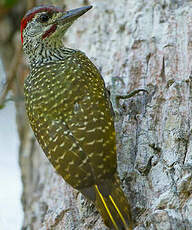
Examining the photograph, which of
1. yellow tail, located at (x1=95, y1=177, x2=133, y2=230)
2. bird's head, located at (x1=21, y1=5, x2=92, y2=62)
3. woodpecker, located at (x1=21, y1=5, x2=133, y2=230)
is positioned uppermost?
bird's head, located at (x1=21, y1=5, x2=92, y2=62)

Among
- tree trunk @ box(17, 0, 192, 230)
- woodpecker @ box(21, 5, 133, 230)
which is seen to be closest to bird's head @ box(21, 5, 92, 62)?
woodpecker @ box(21, 5, 133, 230)

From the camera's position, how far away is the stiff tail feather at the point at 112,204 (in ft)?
10.2

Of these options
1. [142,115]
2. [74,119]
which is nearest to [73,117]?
[74,119]

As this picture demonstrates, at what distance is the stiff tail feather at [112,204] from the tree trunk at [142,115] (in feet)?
0.44

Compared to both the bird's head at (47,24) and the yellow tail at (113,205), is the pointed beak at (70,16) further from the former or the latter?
the yellow tail at (113,205)

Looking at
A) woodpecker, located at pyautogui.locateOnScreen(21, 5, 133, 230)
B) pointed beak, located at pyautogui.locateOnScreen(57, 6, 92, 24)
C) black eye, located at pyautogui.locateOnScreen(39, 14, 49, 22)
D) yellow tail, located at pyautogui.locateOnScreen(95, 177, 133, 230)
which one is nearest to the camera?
yellow tail, located at pyautogui.locateOnScreen(95, 177, 133, 230)

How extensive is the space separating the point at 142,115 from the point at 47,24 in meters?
1.38

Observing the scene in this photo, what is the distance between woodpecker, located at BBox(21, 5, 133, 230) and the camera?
3.24 m

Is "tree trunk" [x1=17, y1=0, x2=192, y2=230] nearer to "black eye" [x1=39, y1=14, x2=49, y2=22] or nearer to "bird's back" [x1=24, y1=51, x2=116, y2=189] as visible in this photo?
"bird's back" [x1=24, y1=51, x2=116, y2=189]

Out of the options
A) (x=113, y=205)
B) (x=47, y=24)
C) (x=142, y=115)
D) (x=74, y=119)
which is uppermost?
(x=47, y=24)

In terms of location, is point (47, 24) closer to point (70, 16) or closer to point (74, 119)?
point (70, 16)

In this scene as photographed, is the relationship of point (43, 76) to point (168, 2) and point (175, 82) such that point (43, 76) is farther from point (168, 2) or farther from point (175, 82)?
point (168, 2)

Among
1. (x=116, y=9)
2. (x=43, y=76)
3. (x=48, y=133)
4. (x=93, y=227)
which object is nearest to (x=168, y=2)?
(x=116, y=9)

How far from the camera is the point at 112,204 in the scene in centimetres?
320
